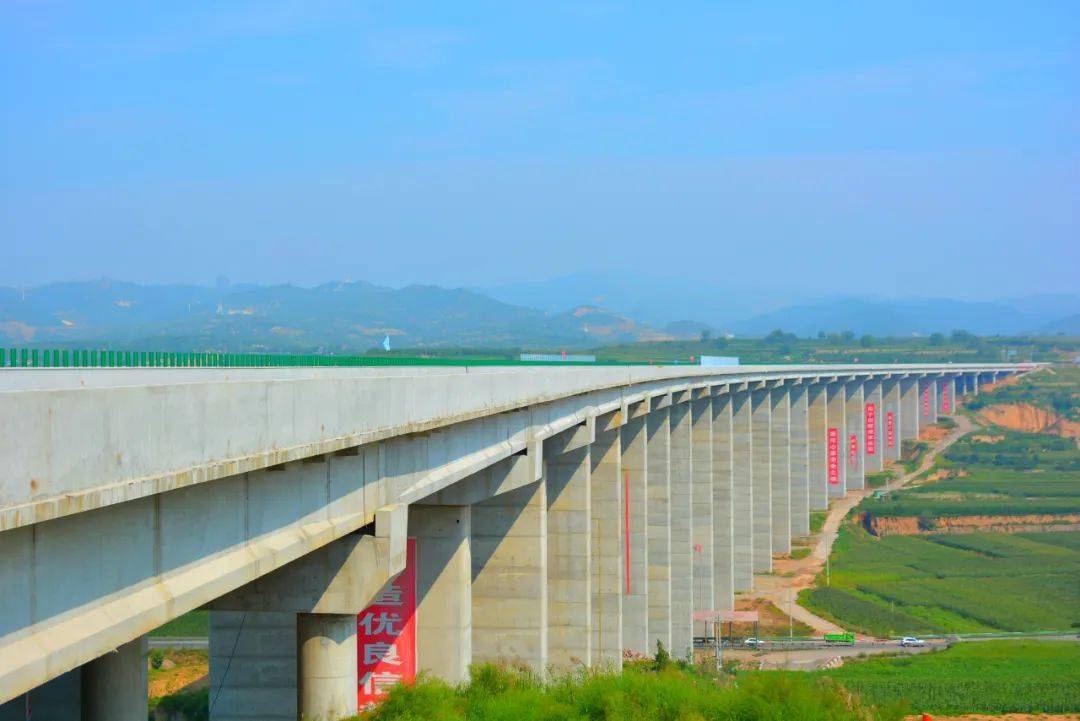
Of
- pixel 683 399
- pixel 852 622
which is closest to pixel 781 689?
pixel 683 399

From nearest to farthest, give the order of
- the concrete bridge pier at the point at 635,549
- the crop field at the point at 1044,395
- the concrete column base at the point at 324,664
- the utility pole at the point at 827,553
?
the concrete column base at the point at 324,664, the concrete bridge pier at the point at 635,549, the utility pole at the point at 827,553, the crop field at the point at 1044,395

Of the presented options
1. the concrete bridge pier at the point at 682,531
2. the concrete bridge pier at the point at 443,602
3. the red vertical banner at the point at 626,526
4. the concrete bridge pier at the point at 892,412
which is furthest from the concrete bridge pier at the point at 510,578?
the concrete bridge pier at the point at 892,412

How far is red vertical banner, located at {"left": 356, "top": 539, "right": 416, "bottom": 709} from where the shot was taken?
23.2 m

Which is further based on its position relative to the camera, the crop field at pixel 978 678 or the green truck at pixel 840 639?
the green truck at pixel 840 639

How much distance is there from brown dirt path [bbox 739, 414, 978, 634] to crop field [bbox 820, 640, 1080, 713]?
8279 millimetres

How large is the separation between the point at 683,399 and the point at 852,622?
1647cm

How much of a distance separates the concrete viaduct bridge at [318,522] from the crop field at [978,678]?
849 centimetres

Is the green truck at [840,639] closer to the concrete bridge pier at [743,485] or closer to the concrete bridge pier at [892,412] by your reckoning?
the concrete bridge pier at [743,485]

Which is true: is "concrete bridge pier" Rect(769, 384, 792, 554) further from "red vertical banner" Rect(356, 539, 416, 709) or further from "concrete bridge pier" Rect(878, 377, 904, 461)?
Result: "red vertical banner" Rect(356, 539, 416, 709)

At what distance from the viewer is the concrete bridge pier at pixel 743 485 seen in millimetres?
72312

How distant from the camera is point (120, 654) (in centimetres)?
1407

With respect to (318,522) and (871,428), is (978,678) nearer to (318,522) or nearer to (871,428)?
(318,522)

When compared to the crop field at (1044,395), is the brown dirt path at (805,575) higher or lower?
lower

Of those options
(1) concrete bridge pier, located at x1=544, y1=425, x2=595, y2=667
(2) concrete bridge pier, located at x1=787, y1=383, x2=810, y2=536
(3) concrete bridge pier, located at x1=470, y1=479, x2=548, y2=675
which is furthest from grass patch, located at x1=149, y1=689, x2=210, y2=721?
(2) concrete bridge pier, located at x1=787, y1=383, x2=810, y2=536
